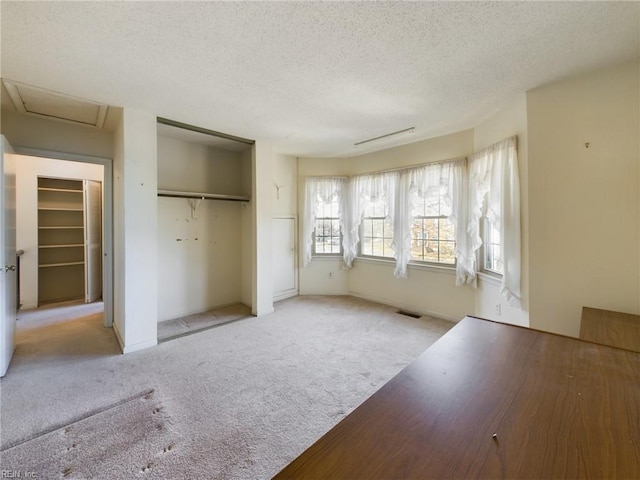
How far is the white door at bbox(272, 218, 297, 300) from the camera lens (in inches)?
186

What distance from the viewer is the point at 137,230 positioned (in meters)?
2.91

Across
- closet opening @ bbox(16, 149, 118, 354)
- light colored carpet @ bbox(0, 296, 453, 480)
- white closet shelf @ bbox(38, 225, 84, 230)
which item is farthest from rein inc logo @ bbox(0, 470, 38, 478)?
white closet shelf @ bbox(38, 225, 84, 230)

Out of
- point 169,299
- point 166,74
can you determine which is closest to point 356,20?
point 166,74

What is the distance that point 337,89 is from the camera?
8.07 ft

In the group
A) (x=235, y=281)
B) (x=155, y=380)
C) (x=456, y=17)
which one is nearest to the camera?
(x=456, y=17)

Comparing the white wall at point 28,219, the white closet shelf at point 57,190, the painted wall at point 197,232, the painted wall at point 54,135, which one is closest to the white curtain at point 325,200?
the painted wall at point 197,232

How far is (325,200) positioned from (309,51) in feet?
9.95

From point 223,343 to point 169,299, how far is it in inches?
54.0

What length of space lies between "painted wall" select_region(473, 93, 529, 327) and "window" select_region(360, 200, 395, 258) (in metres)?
1.51

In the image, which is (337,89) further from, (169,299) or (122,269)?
(169,299)

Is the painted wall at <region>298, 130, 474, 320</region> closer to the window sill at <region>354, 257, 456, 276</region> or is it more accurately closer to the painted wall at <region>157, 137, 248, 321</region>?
the window sill at <region>354, 257, 456, 276</region>

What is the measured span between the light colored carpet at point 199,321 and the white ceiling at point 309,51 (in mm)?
2603

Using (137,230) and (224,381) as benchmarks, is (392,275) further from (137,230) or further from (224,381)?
(137,230)

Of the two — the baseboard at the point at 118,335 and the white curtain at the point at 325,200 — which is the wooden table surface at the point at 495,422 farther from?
the white curtain at the point at 325,200
